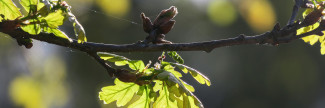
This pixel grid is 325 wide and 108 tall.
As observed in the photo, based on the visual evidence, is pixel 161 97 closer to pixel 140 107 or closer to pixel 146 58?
pixel 140 107

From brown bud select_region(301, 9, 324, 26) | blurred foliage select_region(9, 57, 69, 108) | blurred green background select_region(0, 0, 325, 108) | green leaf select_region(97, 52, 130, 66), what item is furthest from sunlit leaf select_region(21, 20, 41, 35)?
blurred foliage select_region(9, 57, 69, 108)

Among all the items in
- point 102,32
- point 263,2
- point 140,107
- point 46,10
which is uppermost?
point 263,2

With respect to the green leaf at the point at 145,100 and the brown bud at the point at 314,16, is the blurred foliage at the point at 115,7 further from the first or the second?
the brown bud at the point at 314,16

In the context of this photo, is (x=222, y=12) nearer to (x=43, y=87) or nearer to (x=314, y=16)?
(x=43, y=87)

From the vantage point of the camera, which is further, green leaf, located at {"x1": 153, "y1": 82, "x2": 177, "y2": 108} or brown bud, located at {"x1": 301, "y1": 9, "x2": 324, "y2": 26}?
green leaf, located at {"x1": 153, "y1": 82, "x2": 177, "y2": 108}

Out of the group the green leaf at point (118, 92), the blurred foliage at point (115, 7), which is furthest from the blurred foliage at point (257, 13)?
the green leaf at point (118, 92)

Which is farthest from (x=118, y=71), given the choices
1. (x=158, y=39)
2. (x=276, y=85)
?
(x=276, y=85)

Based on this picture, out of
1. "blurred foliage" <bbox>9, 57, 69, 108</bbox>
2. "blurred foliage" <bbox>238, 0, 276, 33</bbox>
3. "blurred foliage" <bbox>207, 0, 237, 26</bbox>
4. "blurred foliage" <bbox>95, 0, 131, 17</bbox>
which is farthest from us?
"blurred foliage" <bbox>238, 0, 276, 33</bbox>

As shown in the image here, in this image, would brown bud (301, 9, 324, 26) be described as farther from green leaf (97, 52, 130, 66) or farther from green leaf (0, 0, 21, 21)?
green leaf (0, 0, 21, 21)
